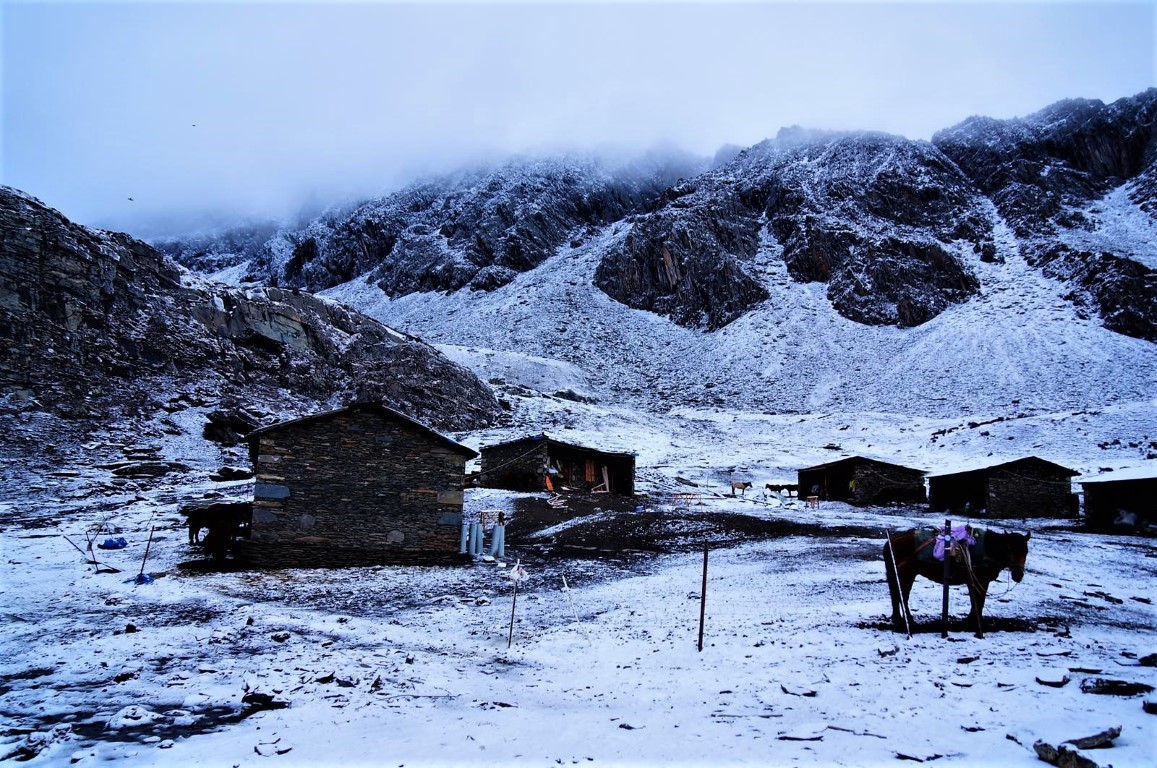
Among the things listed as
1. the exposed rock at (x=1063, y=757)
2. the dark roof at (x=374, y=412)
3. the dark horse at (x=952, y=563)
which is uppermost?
the dark roof at (x=374, y=412)

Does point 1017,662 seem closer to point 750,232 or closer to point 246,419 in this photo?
point 246,419

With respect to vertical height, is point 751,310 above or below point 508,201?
below

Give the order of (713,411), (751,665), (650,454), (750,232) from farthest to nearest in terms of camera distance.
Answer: (750,232), (713,411), (650,454), (751,665)

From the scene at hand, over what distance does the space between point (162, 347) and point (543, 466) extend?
1165 inches

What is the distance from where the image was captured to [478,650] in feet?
33.2

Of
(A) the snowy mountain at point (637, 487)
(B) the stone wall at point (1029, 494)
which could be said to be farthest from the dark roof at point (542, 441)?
(B) the stone wall at point (1029, 494)

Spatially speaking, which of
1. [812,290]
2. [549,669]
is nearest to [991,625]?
[549,669]

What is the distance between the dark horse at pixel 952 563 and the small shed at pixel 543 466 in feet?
76.5

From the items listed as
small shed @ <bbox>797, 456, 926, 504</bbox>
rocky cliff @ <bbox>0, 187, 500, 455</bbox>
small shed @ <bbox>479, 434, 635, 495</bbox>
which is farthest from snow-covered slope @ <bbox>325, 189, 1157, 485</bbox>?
rocky cliff @ <bbox>0, 187, 500, 455</bbox>

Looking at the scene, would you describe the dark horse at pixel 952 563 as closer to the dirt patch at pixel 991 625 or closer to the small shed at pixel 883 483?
the dirt patch at pixel 991 625

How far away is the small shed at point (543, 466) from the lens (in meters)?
33.3

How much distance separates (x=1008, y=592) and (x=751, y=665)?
8.15 m

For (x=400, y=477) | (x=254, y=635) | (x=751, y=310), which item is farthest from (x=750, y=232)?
(x=254, y=635)

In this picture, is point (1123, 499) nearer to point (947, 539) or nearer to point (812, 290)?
point (947, 539)
